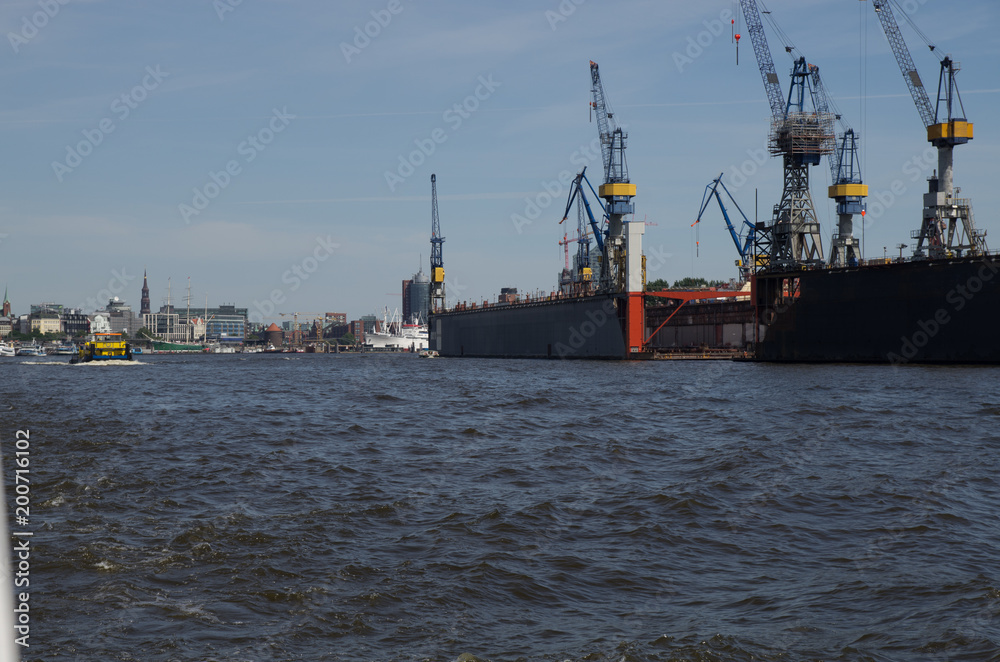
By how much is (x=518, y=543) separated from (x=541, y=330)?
109737 mm

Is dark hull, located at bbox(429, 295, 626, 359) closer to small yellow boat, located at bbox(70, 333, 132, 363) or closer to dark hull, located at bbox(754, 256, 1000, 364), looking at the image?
dark hull, located at bbox(754, 256, 1000, 364)

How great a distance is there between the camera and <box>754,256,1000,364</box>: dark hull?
64.0 metres

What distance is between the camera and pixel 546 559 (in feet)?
37.7

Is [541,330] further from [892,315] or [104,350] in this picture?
[104,350]

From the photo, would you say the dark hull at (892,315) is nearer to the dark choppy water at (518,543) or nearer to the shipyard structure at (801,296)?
the shipyard structure at (801,296)

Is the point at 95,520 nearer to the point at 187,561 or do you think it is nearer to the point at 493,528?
the point at 187,561

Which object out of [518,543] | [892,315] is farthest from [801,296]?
[518,543]

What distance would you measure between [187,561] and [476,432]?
15.4 metres

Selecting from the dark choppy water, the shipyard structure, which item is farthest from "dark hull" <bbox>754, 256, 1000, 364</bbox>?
the dark choppy water

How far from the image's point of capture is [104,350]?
107438 mm

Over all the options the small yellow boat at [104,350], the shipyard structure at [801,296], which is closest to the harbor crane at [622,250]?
the shipyard structure at [801,296]

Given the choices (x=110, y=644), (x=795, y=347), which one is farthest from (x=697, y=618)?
(x=795, y=347)

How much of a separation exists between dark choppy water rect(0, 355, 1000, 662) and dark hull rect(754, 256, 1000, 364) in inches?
1707

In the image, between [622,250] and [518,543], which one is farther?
[622,250]
